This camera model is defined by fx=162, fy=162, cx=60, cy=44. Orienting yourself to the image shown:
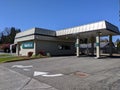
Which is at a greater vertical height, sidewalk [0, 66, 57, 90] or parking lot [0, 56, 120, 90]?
parking lot [0, 56, 120, 90]

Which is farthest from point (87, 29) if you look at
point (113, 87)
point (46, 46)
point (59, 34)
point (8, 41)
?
point (8, 41)

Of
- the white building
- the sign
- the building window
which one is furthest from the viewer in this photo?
the building window

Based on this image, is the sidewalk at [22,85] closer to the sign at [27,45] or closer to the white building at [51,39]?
the white building at [51,39]

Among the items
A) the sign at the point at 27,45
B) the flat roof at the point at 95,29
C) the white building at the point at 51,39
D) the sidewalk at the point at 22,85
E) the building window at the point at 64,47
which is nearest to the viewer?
the sidewalk at the point at 22,85

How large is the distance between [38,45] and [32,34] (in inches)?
80.7

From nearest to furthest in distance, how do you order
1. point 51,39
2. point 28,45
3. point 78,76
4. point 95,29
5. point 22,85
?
1. point 22,85
2. point 78,76
3. point 95,29
4. point 51,39
5. point 28,45

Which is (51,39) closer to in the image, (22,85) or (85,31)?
(85,31)

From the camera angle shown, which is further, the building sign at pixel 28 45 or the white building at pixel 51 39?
the building sign at pixel 28 45

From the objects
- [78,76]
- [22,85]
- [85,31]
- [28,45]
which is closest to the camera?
[22,85]

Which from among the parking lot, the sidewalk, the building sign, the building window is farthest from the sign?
the sidewalk

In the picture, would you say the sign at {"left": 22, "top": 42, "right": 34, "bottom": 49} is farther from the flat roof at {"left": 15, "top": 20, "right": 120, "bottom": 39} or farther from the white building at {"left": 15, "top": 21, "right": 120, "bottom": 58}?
the flat roof at {"left": 15, "top": 20, "right": 120, "bottom": 39}

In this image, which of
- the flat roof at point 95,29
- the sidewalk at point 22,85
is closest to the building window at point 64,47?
the flat roof at point 95,29

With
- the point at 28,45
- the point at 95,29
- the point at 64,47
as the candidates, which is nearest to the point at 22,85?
the point at 95,29

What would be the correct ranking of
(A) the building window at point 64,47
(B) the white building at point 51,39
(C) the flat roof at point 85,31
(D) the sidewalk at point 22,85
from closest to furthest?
(D) the sidewalk at point 22,85
(C) the flat roof at point 85,31
(B) the white building at point 51,39
(A) the building window at point 64,47
